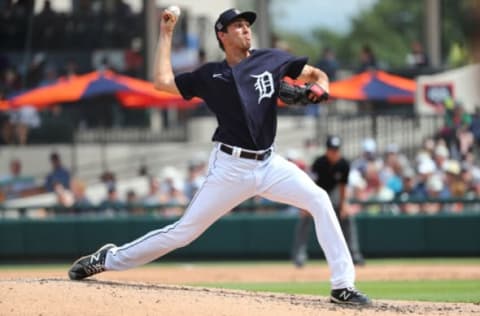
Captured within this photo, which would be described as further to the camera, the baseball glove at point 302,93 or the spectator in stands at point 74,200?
the spectator in stands at point 74,200

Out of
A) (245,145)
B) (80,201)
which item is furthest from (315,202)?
(80,201)

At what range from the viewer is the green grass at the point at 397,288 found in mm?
10812

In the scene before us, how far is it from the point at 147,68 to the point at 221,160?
1849cm

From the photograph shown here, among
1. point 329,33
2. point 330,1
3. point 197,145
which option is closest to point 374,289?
point 197,145

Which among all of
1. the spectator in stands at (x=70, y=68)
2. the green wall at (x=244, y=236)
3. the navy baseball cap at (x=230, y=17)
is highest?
the spectator in stands at (x=70, y=68)

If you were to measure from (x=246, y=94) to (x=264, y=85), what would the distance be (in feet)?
0.45

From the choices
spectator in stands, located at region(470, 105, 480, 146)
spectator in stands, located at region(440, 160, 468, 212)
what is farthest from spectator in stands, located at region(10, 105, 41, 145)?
spectator in stands, located at region(440, 160, 468, 212)

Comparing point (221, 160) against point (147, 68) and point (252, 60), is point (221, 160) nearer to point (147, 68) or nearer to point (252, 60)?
point (252, 60)

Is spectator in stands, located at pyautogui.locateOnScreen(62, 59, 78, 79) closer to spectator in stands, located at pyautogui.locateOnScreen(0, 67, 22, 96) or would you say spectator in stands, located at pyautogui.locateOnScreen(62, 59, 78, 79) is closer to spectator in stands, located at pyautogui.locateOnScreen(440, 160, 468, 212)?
spectator in stands, located at pyautogui.locateOnScreen(0, 67, 22, 96)

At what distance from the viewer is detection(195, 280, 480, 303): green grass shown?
35.5ft

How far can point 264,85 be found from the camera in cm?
766

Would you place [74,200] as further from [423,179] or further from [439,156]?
[439,156]

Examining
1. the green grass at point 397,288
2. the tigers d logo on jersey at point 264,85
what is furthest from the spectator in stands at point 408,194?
the tigers d logo on jersey at point 264,85

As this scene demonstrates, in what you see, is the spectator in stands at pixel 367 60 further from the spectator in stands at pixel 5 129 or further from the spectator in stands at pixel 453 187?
the spectator in stands at pixel 5 129
